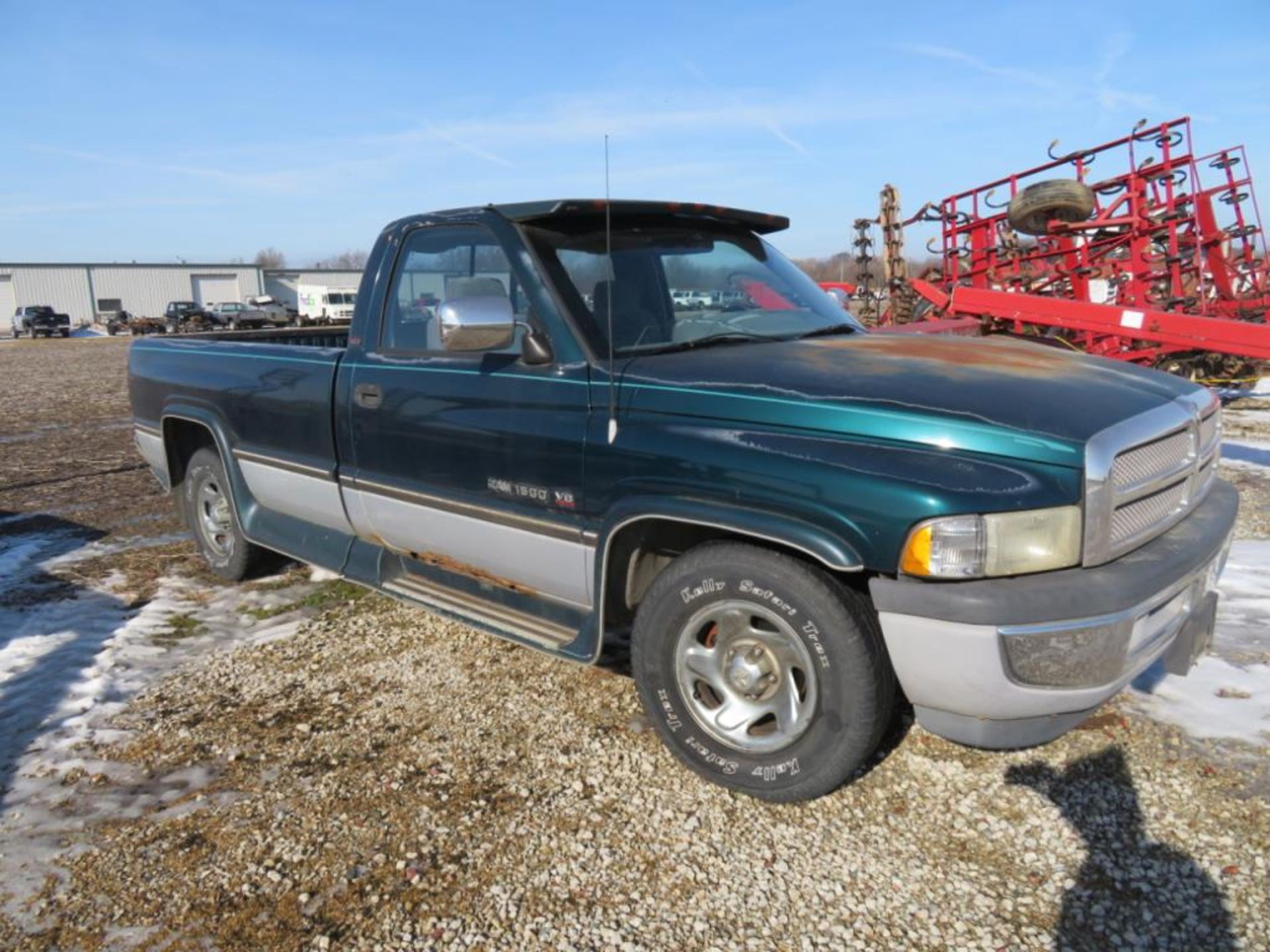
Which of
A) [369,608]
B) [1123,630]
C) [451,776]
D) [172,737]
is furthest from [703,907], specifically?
[369,608]

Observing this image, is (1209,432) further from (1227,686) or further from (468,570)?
(468,570)

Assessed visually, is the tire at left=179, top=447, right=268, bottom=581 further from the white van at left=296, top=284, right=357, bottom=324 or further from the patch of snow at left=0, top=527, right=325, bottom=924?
the white van at left=296, top=284, right=357, bottom=324

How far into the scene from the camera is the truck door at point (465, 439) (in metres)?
3.27

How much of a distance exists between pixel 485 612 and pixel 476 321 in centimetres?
119

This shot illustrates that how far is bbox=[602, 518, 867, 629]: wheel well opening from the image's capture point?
3.12 meters

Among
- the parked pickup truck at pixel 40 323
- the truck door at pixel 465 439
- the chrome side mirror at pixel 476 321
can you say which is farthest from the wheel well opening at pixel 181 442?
the parked pickup truck at pixel 40 323

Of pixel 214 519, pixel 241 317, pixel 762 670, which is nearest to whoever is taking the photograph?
pixel 762 670

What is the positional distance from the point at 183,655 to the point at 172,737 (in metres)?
0.89

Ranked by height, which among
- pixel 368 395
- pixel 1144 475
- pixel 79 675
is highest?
pixel 368 395

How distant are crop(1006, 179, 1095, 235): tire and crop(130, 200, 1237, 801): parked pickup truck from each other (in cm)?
900

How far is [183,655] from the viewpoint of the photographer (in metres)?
4.28

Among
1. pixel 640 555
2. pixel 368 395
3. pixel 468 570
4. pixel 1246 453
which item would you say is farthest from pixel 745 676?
pixel 1246 453

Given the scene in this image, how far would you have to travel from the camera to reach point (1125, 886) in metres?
2.53

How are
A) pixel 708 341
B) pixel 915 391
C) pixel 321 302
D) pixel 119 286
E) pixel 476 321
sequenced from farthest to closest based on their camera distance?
1. pixel 119 286
2. pixel 321 302
3. pixel 708 341
4. pixel 476 321
5. pixel 915 391
